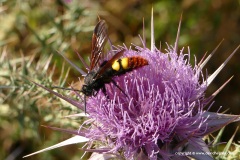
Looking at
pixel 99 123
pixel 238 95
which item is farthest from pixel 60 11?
pixel 99 123

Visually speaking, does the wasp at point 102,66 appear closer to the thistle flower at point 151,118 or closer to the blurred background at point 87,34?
the thistle flower at point 151,118

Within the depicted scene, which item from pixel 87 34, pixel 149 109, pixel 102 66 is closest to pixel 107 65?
pixel 102 66

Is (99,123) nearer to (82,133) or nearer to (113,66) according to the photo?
(82,133)

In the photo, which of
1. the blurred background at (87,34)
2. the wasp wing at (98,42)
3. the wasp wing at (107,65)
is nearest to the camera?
the wasp wing at (107,65)

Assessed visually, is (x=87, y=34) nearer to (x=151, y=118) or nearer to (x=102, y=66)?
(x=102, y=66)

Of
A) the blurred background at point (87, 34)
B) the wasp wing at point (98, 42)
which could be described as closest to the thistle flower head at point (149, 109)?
the wasp wing at point (98, 42)
